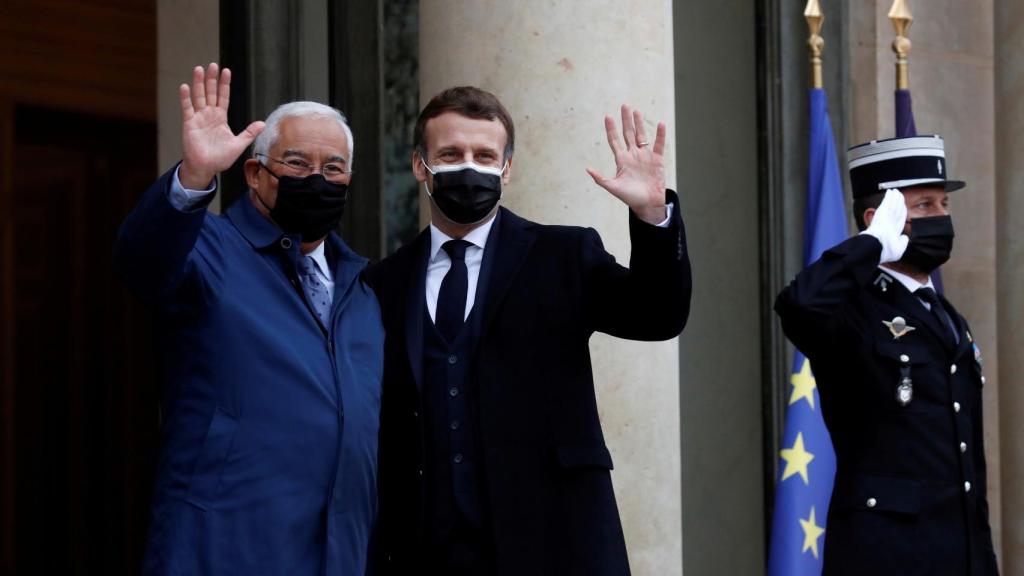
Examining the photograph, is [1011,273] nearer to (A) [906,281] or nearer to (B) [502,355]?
(A) [906,281]

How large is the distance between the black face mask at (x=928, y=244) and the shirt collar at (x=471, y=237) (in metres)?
1.42

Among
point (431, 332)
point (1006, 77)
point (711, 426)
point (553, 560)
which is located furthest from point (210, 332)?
point (1006, 77)

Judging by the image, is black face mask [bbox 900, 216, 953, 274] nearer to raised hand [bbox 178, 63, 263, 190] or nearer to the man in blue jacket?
the man in blue jacket

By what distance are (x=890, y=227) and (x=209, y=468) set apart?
2.13 metres

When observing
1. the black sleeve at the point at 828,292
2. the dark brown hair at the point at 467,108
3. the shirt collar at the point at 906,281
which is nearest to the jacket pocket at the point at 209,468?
the dark brown hair at the point at 467,108

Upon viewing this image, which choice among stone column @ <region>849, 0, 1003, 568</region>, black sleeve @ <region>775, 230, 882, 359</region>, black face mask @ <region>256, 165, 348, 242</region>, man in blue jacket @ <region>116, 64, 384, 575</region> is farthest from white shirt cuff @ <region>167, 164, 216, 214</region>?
stone column @ <region>849, 0, 1003, 568</region>

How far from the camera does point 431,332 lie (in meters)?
3.58

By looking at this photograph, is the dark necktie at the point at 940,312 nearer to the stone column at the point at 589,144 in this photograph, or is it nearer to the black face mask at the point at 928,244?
the black face mask at the point at 928,244

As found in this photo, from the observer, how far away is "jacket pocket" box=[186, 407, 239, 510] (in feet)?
10.6

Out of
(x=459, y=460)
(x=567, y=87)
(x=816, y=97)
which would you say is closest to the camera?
(x=459, y=460)

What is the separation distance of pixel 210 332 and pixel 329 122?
57 cm

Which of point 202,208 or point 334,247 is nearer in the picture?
point 202,208

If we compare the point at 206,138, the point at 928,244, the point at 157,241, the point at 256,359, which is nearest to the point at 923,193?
the point at 928,244

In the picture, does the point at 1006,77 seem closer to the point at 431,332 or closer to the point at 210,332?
the point at 431,332
